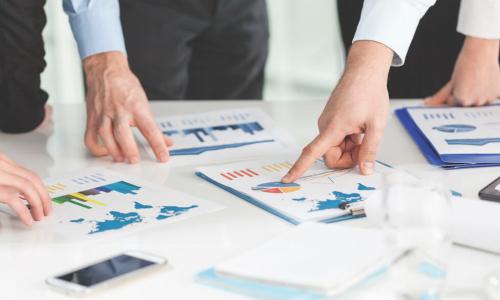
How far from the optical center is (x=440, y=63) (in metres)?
2.28

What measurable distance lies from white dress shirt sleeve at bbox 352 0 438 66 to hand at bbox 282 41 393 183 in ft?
0.09

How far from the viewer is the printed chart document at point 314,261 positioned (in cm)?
97

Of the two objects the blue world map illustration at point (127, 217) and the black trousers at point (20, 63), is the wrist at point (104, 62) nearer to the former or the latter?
the black trousers at point (20, 63)

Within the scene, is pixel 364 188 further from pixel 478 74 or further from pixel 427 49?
pixel 427 49

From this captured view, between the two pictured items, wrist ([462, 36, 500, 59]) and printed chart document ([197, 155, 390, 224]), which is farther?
wrist ([462, 36, 500, 59])

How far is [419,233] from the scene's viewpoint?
933mm

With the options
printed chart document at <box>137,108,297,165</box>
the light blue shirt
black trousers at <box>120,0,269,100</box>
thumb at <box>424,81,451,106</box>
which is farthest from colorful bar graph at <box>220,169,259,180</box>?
black trousers at <box>120,0,269,100</box>

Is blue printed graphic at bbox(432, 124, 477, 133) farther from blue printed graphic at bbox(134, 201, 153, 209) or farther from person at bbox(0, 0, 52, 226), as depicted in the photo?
person at bbox(0, 0, 52, 226)

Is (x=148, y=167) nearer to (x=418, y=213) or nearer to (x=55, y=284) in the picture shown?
(x=55, y=284)

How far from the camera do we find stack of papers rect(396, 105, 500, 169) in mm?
1510

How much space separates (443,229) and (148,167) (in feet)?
2.49

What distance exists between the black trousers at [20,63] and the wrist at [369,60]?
27.0 inches

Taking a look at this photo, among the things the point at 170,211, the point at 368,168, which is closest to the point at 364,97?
the point at 368,168

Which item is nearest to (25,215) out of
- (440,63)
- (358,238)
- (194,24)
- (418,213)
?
(358,238)
